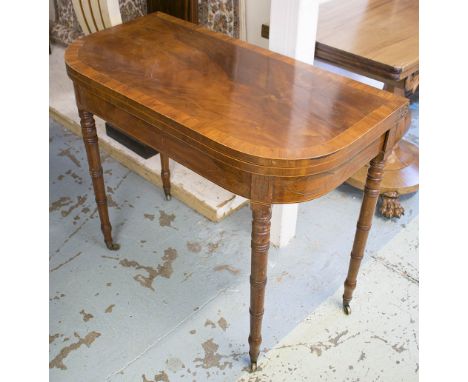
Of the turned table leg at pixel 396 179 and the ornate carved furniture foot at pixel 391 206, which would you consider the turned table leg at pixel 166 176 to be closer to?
the turned table leg at pixel 396 179

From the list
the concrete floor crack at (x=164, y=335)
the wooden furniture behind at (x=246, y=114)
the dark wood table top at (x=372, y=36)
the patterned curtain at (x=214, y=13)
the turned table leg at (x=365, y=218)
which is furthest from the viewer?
the patterned curtain at (x=214, y=13)

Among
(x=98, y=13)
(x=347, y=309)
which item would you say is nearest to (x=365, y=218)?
(x=347, y=309)

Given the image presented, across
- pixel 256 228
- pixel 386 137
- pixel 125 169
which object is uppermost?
pixel 386 137

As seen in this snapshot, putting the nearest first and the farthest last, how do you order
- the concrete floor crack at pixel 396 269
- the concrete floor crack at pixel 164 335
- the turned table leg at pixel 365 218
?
the turned table leg at pixel 365 218 → the concrete floor crack at pixel 164 335 → the concrete floor crack at pixel 396 269

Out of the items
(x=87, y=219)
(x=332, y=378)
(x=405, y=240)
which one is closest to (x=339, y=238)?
(x=405, y=240)

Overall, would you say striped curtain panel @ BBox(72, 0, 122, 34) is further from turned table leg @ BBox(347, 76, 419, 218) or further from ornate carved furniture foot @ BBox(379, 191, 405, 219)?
ornate carved furniture foot @ BBox(379, 191, 405, 219)

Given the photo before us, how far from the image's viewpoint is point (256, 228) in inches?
50.6

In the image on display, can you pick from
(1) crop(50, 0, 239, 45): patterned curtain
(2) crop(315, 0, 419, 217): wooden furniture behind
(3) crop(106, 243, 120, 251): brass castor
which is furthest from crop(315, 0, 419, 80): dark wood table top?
(3) crop(106, 243, 120, 251): brass castor

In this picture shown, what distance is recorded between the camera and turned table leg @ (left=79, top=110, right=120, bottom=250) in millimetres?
1698

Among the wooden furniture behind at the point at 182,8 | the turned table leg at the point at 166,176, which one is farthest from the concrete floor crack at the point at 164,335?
the wooden furniture behind at the point at 182,8

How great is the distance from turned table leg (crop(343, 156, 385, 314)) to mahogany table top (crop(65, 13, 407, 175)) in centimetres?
18

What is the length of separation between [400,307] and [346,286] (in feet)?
0.82

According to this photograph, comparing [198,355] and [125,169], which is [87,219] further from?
[198,355]

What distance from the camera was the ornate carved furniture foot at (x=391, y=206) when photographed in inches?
89.5
